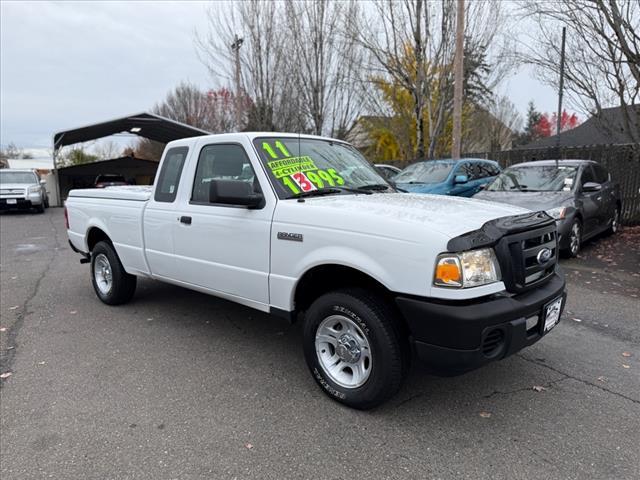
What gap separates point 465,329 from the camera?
2611mm

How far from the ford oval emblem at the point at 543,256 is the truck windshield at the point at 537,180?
5.33 metres

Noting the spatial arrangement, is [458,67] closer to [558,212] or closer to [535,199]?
[535,199]

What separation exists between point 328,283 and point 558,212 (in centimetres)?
524

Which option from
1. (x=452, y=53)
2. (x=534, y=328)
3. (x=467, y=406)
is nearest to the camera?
(x=534, y=328)

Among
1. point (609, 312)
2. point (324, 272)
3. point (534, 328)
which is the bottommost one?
point (609, 312)

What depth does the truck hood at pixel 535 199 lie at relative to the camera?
744 centimetres

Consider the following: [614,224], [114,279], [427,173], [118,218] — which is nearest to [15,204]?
[114,279]

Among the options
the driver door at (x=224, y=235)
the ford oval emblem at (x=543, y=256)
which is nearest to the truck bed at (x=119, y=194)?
the driver door at (x=224, y=235)

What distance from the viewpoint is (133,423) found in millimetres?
3043

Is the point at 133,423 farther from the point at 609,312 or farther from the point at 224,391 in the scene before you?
the point at 609,312

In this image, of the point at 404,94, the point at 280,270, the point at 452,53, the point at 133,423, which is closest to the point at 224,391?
the point at 133,423

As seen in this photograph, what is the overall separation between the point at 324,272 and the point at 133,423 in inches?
63.5

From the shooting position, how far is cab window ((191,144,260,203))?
390 cm

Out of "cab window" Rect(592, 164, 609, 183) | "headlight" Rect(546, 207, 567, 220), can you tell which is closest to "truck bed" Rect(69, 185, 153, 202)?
"headlight" Rect(546, 207, 567, 220)
